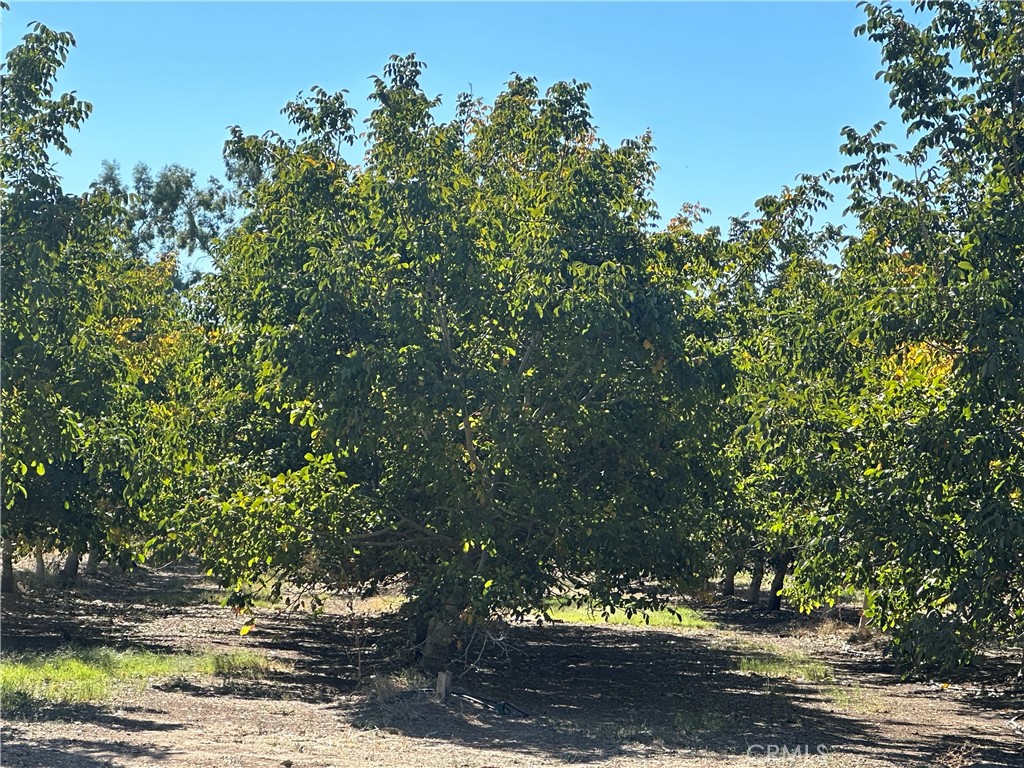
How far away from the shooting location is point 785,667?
21000 millimetres

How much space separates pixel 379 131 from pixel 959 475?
8.18 m

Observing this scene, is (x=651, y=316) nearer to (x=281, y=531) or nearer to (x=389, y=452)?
(x=389, y=452)

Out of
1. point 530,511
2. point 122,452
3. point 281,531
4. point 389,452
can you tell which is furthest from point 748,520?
point 122,452

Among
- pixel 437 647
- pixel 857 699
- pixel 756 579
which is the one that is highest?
pixel 756 579

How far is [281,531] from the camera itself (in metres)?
13.9

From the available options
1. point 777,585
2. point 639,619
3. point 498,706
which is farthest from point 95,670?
point 777,585

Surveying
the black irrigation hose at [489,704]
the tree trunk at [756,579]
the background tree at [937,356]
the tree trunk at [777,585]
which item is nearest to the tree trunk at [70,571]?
the tree trunk at [756,579]

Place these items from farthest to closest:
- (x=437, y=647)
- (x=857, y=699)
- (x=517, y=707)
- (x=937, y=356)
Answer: (x=857, y=699) → (x=437, y=647) → (x=517, y=707) → (x=937, y=356)

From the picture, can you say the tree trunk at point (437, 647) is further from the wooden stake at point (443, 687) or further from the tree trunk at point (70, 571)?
the tree trunk at point (70, 571)

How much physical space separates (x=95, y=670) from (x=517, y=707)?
580 centimetres

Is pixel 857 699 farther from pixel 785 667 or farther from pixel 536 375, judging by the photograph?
pixel 536 375

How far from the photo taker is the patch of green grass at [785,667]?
20.0 metres

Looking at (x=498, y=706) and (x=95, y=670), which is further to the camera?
(x=95, y=670)

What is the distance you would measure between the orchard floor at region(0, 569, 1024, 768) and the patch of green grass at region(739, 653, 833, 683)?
0.23 feet
